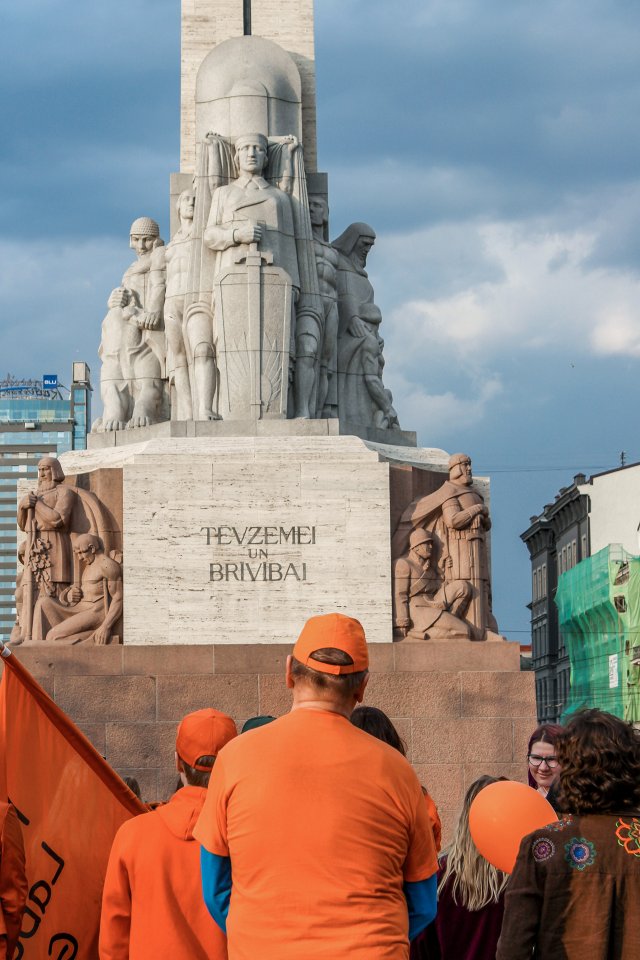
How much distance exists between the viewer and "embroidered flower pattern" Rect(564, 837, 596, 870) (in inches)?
184

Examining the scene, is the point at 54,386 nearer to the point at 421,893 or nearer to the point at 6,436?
the point at 6,436

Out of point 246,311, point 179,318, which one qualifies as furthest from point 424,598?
point 179,318

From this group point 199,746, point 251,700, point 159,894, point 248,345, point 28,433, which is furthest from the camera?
point 28,433

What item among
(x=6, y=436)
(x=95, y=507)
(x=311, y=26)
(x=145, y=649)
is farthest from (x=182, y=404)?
(x=6, y=436)

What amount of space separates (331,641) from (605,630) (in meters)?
59.9

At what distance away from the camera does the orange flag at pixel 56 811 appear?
623 centimetres

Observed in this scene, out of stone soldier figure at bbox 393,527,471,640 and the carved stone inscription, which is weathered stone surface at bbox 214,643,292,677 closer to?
the carved stone inscription

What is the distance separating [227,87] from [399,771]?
14.5m

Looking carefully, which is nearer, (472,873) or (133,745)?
(472,873)

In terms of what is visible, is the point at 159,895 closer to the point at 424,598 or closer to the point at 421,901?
the point at 421,901

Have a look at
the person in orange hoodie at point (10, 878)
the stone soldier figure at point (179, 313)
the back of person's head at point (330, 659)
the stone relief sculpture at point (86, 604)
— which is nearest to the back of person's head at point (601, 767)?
the back of person's head at point (330, 659)

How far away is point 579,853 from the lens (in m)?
4.69

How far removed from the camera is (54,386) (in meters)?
137

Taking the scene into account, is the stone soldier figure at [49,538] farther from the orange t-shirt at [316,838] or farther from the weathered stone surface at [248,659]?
the orange t-shirt at [316,838]
